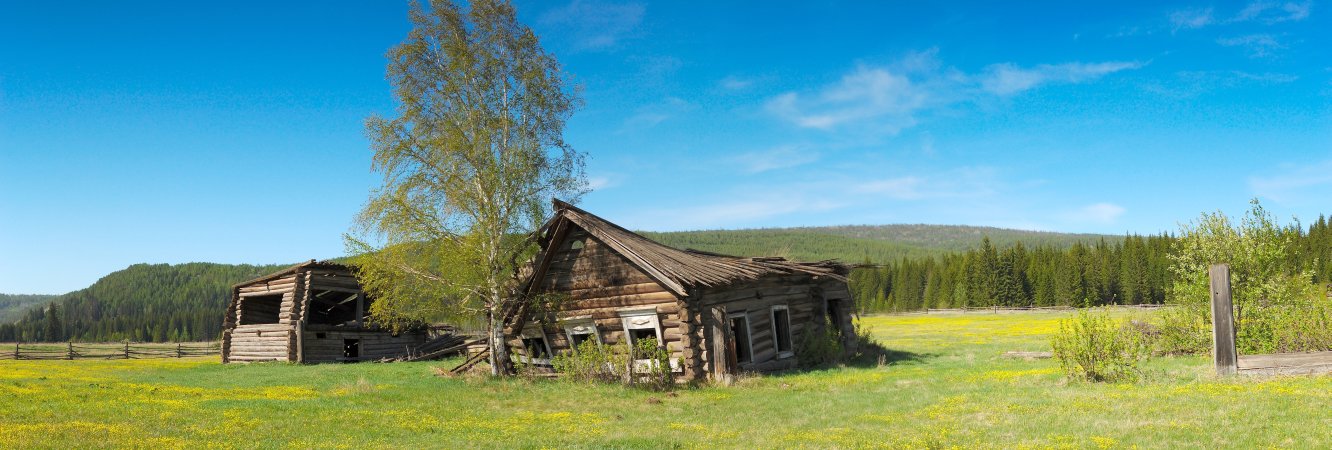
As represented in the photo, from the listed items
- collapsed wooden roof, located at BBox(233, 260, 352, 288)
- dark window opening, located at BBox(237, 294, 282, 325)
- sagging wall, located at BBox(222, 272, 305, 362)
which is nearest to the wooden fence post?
collapsed wooden roof, located at BBox(233, 260, 352, 288)

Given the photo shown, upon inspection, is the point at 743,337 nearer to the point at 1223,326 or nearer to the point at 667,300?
the point at 667,300

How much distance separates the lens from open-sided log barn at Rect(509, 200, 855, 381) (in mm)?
20031

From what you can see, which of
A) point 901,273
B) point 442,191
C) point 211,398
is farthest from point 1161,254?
point 211,398

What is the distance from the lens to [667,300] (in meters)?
20.9

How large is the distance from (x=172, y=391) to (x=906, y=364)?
2114 cm

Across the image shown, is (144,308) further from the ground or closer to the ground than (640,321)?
closer to the ground

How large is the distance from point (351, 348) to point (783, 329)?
Answer: 2615cm

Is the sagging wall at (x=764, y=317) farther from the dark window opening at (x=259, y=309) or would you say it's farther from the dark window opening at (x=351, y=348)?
the dark window opening at (x=259, y=309)

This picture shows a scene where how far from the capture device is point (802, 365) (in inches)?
928

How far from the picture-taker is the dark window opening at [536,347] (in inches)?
933

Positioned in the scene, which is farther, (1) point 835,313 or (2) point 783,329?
(1) point 835,313

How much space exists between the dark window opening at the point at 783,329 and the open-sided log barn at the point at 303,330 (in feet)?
63.0

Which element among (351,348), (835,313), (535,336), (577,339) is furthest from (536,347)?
(351,348)

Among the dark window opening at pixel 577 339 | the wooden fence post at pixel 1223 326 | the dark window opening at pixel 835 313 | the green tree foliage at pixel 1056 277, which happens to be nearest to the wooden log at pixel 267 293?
the dark window opening at pixel 577 339
